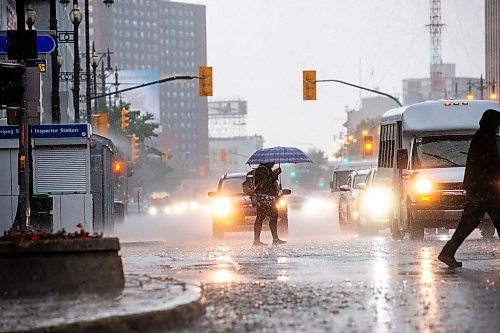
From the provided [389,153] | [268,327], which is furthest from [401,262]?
[389,153]

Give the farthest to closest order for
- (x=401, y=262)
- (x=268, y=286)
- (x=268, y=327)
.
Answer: (x=401, y=262) < (x=268, y=286) < (x=268, y=327)

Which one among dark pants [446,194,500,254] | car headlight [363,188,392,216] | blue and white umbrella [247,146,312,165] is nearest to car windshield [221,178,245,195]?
car headlight [363,188,392,216]

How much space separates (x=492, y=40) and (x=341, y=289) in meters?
146

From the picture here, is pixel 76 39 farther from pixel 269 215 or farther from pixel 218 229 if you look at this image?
pixel 269 215

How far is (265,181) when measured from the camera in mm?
26859

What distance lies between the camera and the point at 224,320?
35.4ft

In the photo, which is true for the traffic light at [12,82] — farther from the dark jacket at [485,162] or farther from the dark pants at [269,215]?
the dark jacket at [485,162]

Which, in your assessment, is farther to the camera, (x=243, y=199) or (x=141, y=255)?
(x=243, y=199)

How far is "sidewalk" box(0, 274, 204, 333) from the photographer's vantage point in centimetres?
952

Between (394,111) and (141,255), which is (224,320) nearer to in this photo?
(141,255)

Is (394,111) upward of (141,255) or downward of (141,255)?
upward

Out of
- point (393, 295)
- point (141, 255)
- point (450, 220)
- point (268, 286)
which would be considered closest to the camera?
point (393, 295)

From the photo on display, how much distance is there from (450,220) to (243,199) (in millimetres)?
7883

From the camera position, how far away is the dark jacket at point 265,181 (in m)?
26.8
